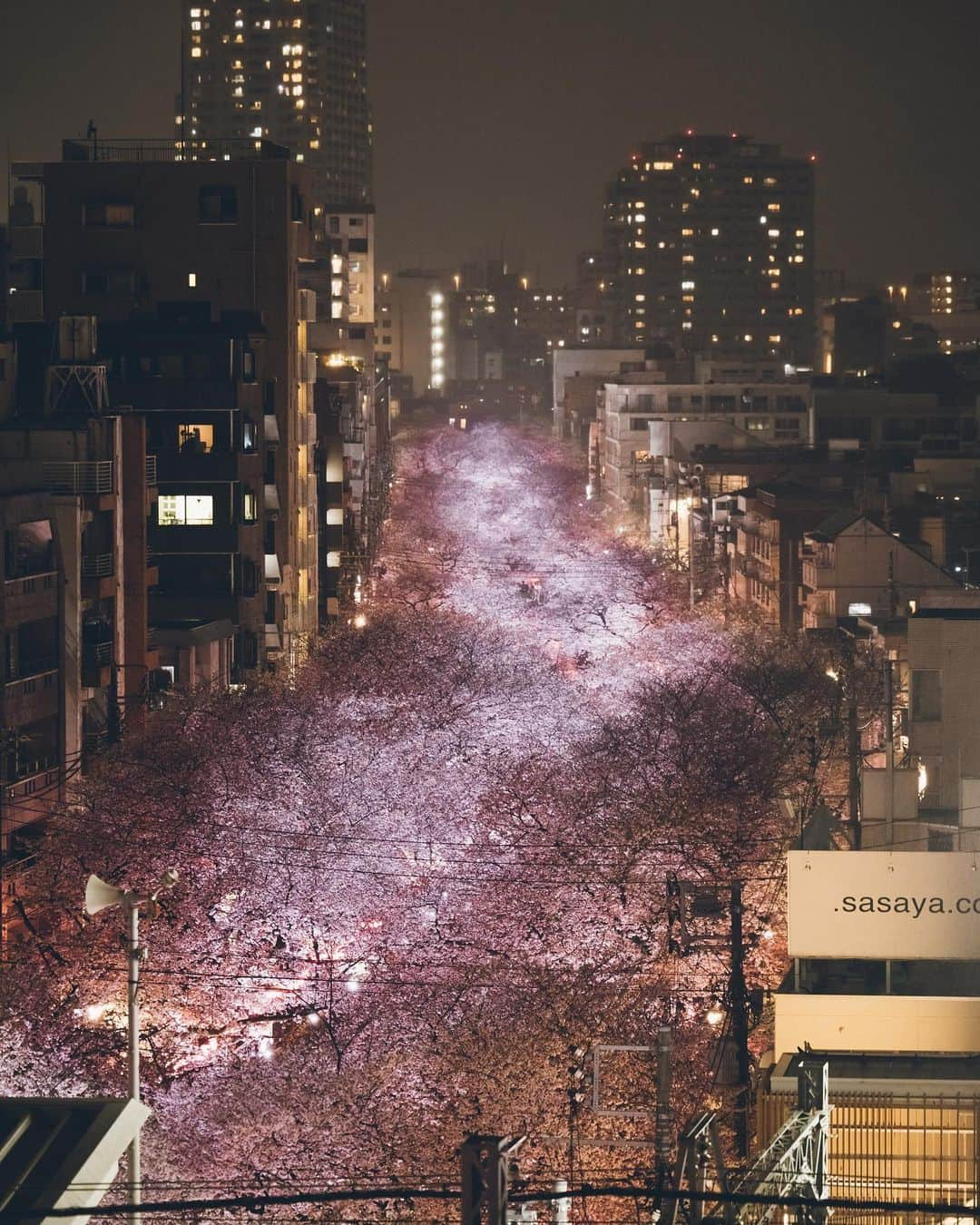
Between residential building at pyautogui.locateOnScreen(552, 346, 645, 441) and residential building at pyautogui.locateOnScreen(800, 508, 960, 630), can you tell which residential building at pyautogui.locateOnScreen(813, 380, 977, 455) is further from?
residential building at pyautogui.locateOnScreen(552, 346, 645, 441)

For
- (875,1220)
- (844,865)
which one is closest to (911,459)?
(844,865)

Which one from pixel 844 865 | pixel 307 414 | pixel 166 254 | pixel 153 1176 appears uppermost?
pixel 166 254

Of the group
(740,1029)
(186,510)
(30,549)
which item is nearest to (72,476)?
(30,549)

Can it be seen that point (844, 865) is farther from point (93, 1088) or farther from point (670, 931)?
point (93, 1088)

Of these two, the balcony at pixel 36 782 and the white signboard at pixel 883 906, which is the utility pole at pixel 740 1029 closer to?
the white signboard at pixel 883 906

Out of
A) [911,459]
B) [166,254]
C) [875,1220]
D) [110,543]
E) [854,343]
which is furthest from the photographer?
[854,343]

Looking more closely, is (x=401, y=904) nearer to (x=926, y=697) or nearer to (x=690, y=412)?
(x=926, y=697)

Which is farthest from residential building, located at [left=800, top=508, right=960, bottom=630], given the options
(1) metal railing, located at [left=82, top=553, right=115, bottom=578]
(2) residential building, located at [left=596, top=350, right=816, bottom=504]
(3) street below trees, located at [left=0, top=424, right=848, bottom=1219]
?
(2) residential building, located at [left=596, top=350, right=816, bottom=504]

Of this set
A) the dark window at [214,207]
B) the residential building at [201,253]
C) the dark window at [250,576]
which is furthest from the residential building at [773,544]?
the dark window at [214,207]
